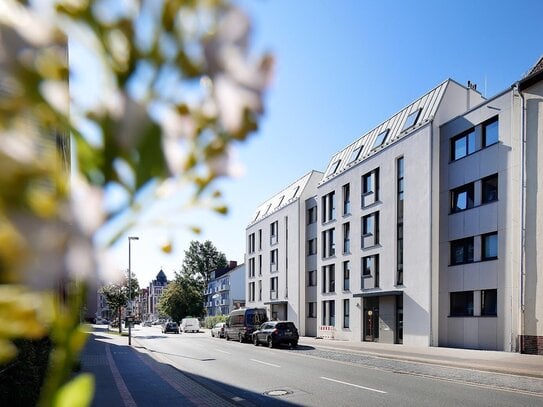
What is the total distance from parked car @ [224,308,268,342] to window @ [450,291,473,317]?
13.7m

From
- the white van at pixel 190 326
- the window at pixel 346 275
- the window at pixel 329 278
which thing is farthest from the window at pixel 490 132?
the white van at pixel 190 326

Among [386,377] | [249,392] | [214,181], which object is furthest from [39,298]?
[386,377]

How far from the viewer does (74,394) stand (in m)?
0.59

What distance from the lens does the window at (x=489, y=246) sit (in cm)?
2306

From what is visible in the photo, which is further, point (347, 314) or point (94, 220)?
point (347, 314)

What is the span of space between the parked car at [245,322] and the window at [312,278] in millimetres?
10042

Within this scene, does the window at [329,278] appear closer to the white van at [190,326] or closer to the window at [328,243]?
the window at [328,243]

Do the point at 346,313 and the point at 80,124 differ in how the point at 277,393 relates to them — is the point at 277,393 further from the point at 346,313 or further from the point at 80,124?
the point at 346,313

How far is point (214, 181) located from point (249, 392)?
490 inches

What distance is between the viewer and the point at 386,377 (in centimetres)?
1434

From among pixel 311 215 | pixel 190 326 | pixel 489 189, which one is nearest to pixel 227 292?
pixel 190 326

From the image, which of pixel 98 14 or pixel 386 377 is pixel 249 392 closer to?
pixel 386 377

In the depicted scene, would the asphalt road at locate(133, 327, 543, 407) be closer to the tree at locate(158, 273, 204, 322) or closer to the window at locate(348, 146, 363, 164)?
the window at locate(348, 146, 363, 164)

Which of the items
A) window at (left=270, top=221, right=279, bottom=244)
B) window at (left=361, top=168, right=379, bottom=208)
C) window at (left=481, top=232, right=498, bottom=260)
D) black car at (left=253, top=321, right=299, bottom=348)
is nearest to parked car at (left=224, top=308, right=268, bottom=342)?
black car at (left=253, top=321, right=299, bottom=348)
